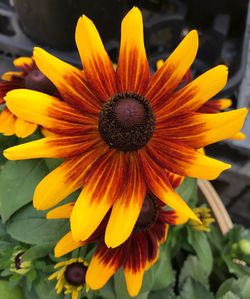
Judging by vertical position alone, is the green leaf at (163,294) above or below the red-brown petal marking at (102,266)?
below

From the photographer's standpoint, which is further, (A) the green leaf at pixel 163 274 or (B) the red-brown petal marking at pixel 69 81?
(A) the green leaf at pixel 163 274

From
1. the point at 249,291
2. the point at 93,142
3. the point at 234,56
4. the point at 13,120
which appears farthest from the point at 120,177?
the point at 234,56

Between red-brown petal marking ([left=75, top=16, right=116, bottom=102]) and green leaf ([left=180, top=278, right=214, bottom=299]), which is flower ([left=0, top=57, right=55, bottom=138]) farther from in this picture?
green leaf ([left=180, top=278, right=214, bottom=299])

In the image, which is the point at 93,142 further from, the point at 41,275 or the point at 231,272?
the point at 231,272

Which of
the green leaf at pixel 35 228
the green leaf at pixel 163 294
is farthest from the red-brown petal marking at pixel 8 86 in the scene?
the green leaf at pixel 163 294

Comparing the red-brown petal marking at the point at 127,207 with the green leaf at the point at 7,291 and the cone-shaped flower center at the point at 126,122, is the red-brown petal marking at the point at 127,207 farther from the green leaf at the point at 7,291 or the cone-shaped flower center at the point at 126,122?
the green leaf at the point at 7,291

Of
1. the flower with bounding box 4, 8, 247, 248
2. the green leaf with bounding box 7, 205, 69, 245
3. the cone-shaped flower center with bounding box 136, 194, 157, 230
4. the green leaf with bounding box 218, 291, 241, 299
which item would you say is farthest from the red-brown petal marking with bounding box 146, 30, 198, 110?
the green leaf with bounding box 218, 291, 241, 299
